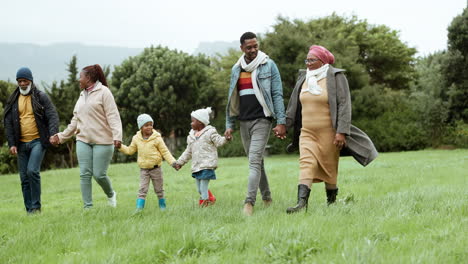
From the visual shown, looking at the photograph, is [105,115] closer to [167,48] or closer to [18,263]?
[18,263]

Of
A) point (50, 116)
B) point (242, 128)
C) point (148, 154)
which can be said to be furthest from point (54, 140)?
point (242, 128)

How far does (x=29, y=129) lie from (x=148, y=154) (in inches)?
75.3

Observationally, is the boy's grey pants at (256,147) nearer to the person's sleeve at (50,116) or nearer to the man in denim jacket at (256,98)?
the man in denim jacket at (256,98)

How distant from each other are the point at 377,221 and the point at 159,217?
250cm

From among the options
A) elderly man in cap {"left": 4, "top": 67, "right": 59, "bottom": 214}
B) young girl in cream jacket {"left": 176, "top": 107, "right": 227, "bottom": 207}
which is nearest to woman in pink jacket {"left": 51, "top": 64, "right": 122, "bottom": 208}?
elderly man in cap {"left": 4, "top": 67, "right": 59, "bottom": 214}

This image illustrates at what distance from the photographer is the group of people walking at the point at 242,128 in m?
6.31

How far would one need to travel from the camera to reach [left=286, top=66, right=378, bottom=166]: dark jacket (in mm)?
6141

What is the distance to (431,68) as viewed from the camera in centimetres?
3127

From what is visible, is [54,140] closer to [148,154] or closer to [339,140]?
[148,154]

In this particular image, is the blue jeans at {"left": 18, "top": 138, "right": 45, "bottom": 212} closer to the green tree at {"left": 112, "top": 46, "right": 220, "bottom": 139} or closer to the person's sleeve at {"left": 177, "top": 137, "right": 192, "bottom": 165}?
the person's sleeve at {"left": 177, "top": 137, "right": 192, "bottom": 165}

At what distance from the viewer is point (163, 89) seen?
39.1 metres

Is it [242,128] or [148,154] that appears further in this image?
[148,154]

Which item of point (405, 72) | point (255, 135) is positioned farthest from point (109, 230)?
point (405, 72)

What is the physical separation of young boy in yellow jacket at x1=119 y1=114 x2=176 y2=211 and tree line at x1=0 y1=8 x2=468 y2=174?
21.3 metres
